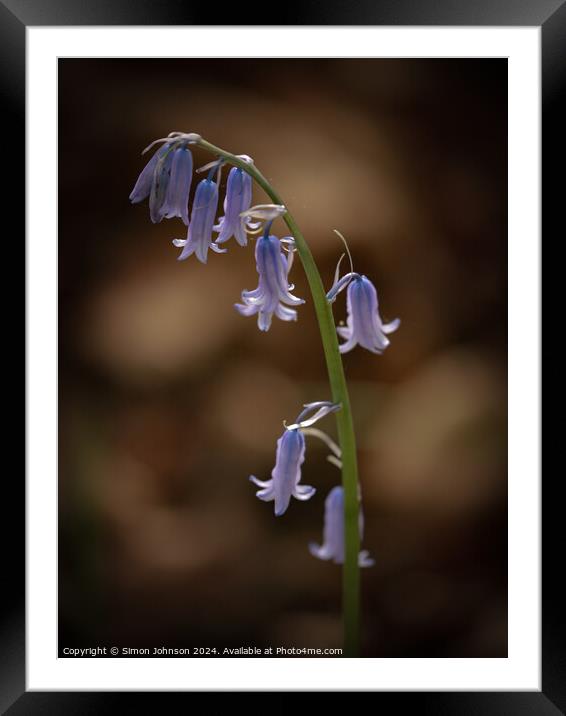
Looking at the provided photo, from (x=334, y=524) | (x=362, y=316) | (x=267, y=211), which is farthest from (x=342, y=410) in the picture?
(x=334, y=524)

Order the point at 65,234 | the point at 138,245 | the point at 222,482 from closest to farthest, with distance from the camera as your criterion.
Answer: the point at 65,234 → the point at 138,245 → the point at 222,482

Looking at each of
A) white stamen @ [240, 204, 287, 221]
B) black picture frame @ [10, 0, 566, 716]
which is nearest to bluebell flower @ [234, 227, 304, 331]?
white stamen @ [240, 204, 287, 221]

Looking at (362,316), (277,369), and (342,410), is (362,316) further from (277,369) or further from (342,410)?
(277,369)

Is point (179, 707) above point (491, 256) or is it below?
below

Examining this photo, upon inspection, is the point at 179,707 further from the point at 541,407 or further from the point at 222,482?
the point at 222,482

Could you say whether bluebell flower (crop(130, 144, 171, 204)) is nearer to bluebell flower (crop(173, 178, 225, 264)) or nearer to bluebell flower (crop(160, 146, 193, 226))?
bluebell flower (crop(160, 146, 193, 226))

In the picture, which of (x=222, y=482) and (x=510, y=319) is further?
(x=222, y=482)

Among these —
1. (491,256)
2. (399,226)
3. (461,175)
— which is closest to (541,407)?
(491,256)

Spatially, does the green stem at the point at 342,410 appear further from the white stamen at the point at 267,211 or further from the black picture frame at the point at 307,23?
the black picture frame at the point at 307,23

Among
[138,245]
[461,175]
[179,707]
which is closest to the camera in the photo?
[179,707]
